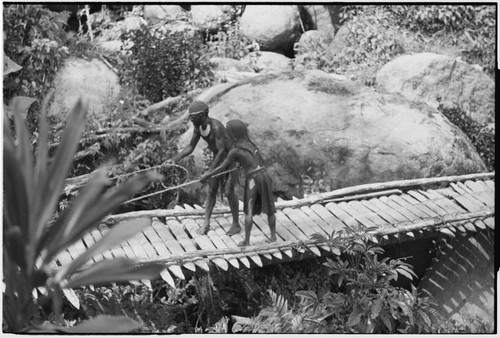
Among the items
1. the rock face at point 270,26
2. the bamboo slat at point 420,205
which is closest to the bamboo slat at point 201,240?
the bamboo slat at point 420,205

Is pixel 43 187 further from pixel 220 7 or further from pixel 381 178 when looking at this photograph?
pixel 220 7

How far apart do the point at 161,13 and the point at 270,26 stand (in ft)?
5.21

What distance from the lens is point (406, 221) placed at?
25.7 feet

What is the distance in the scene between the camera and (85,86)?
33.5 ft

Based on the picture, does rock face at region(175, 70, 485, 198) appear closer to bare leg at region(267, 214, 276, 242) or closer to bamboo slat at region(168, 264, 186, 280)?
bare leg at region(267, 214, 276, 242)

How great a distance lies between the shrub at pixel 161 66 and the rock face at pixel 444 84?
2.51 metres

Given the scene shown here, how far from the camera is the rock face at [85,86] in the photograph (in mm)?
10016

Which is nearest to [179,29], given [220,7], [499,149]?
[220,7]

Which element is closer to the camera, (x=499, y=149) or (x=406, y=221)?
(x=406, y=221)

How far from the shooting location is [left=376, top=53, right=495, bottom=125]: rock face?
1080 cm

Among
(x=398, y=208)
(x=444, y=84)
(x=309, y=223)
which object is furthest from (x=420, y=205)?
(x=444, y=84)

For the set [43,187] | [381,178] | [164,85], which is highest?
[43,187]

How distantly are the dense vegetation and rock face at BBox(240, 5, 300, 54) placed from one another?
19cm

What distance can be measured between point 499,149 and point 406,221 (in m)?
1.52
